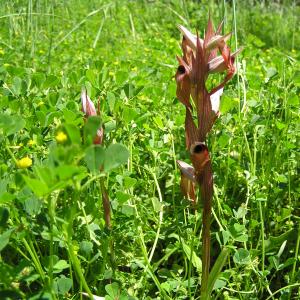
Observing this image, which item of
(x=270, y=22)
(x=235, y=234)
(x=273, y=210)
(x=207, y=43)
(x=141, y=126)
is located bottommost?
(x=270, y=22)

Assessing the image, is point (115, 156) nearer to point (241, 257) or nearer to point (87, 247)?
point (87, 247)

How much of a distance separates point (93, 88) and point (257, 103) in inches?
24.6

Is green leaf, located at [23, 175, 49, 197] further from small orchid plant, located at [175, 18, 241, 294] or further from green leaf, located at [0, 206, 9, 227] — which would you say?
small orchid plant, located at [175, 18, 241, 294]

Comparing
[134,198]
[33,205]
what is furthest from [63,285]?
[134,198]

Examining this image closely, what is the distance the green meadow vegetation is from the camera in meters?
0.88

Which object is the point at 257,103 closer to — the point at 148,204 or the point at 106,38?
the point at 148,204

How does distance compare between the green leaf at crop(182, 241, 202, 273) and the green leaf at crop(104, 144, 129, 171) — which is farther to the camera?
the green leaf at crop(182, 241, 202, 273)

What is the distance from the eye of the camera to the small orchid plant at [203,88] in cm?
107

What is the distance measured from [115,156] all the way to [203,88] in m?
0.32

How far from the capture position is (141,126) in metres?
1.52

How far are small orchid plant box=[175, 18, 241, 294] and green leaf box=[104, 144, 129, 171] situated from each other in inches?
9.2

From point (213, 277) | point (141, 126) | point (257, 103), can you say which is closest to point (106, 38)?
point (257, 103)

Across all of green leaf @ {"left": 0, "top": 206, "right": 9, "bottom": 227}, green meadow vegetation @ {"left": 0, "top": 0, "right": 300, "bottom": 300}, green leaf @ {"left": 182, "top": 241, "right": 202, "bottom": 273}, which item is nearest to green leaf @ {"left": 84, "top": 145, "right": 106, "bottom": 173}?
green meadow vegetation @ {"left": 0, "top": 0, "right": 300, "bottom": 300}

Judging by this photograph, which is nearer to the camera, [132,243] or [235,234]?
[235,234]
